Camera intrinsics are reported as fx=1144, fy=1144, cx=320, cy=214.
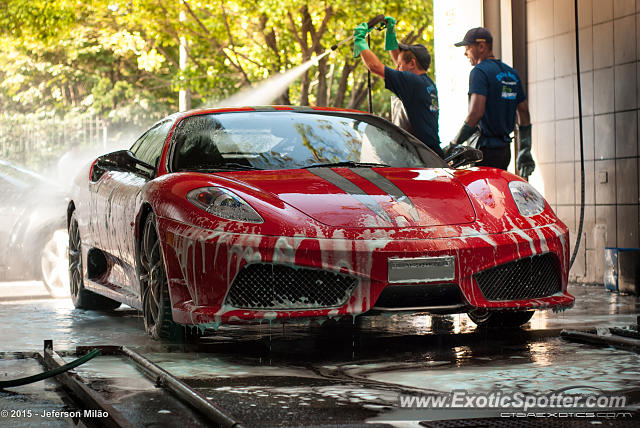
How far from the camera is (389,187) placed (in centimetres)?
575

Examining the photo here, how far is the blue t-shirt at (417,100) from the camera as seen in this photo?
8.72 meters

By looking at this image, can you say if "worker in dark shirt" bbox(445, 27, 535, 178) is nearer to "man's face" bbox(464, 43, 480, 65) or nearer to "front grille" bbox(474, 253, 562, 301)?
"man's face" bbox(464, 43, 480, 65)

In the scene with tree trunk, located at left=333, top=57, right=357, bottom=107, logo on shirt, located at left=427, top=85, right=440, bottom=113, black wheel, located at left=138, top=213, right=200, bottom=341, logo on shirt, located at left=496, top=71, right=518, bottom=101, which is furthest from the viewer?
tree trunk, located at left=333, top=57, right=357, bottom=107

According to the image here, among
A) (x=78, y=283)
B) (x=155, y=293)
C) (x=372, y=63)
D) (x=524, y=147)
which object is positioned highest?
(x=372, y=63)

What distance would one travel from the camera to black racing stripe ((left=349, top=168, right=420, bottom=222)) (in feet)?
18.1

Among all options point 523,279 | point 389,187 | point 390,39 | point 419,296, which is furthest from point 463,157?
point 390,39

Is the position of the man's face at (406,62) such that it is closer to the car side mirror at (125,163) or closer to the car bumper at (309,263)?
the car side mirror at (125,163)

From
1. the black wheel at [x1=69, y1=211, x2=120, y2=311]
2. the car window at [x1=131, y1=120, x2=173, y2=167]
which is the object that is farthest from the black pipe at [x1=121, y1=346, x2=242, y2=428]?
the black wheel at [x1=69, y1=211, x2=120, y2=311]

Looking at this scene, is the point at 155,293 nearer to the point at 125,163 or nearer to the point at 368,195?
the point at 125,163

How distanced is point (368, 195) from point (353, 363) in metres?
0.87

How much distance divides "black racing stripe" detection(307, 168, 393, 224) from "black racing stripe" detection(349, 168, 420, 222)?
123 millimetres

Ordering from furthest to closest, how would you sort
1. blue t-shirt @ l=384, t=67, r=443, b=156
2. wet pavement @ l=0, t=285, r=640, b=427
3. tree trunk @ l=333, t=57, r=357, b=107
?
tree trunk @ l=333, t=57, r=357, b=107 → blue t-shirt @ l=384, t=67, r=443, b=156 → wet pavement @ l=0, t=285, r=640, b=427

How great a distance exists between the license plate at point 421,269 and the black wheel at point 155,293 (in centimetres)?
119

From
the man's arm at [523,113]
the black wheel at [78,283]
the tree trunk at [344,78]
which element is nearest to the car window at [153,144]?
the black wheel at [78,283]
